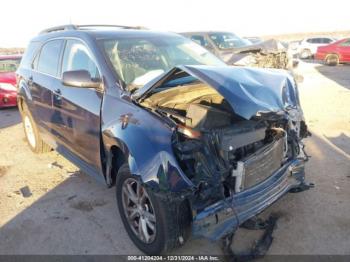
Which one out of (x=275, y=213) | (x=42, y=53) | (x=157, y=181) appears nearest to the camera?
(x=157, y=181)

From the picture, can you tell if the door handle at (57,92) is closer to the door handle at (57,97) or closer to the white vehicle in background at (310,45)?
the door handle at (57,97)

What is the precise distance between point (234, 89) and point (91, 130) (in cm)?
159

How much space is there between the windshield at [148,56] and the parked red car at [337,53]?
708 inches

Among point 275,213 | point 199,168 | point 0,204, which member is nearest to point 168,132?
point 199,168

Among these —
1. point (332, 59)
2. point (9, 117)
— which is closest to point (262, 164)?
point (9, 117)

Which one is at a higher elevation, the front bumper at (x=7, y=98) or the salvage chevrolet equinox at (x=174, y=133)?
the salvage chevrolet equinox at (x=174, y=133)

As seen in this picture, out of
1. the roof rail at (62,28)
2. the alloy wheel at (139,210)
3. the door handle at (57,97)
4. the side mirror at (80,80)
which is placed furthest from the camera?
the roof rail at (62,28)

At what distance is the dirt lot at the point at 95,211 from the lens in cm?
338

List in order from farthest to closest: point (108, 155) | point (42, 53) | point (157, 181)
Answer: point (42, 53)
point (108, 155)
point (157, 181)

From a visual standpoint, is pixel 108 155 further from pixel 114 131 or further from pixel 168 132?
pixel 168 132

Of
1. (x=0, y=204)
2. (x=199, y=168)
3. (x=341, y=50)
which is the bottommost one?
(x=341, y=50)

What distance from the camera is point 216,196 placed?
283 cm

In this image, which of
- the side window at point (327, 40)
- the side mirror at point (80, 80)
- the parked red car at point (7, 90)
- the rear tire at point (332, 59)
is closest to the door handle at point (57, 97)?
the side mirror at point (80, 80)

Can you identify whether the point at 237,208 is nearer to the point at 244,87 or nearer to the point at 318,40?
the point at 244,87
